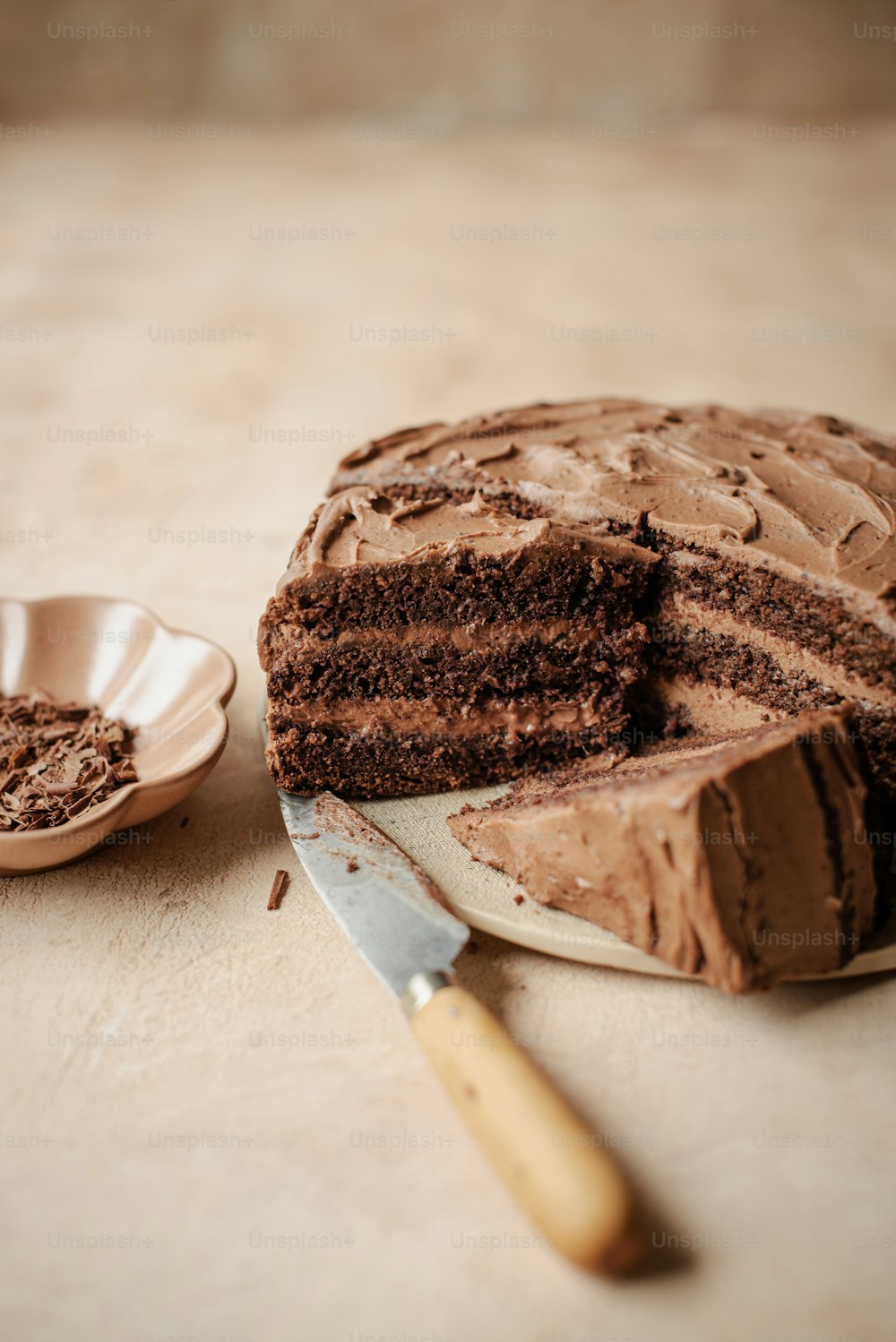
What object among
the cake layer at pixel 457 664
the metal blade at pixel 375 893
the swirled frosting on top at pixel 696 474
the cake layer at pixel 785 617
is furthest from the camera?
the cake layer at pixel 457 664

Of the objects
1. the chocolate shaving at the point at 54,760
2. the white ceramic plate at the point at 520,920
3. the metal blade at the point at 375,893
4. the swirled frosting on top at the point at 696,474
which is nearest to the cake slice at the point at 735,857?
the white ceramic plate at the point at 520,920

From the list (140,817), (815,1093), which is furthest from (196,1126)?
(815,1093)

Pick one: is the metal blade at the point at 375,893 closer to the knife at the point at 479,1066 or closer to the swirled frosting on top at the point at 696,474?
the knife at the point at 479,1066

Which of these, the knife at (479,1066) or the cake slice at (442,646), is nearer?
the knife at (479,1066)

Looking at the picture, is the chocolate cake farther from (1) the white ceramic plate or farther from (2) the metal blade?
(2) the metal blade

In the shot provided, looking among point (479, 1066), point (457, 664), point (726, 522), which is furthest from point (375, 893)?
point (726, 522)

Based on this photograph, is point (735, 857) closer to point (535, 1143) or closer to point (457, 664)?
point (535, 1143)

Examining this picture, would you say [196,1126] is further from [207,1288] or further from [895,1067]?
[895,1067]
